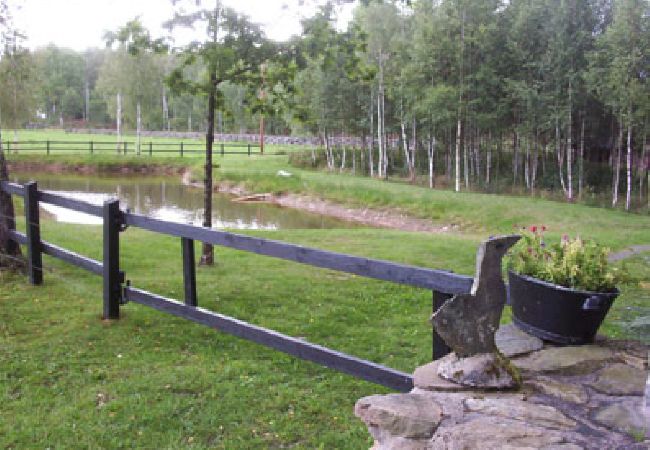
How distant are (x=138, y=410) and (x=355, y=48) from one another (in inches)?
→ 225

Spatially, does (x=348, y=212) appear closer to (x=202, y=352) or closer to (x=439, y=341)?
(x=202, y=352)

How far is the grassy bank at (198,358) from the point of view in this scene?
394 centimetres

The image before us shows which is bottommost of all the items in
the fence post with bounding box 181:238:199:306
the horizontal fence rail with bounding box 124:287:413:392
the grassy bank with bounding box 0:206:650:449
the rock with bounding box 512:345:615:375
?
the grassy bank with bounding box 0:206:650:449

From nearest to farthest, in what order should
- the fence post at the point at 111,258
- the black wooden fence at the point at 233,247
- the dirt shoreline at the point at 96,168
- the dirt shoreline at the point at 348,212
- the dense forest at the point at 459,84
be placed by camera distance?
the black wooden fence at the point at 233,247
the fence post at the point at 111,258
the dense forest at the point at 459,84
the dirt shoreline at the point at 348,212
the dirt shoreline at the point at 96,168

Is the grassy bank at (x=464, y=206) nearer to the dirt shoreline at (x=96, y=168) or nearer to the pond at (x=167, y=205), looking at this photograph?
the pond at (x=167, y=205)

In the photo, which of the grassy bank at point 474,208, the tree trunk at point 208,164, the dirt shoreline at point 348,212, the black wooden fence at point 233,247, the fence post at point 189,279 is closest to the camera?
the black wooden fence at point 233,247

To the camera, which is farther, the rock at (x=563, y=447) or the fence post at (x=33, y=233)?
the fence post at (x=33, y=233)

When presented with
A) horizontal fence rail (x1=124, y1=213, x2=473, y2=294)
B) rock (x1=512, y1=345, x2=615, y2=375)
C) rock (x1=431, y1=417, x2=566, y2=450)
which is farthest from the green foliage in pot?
rock (x1=431, y1=417, x2=566, y2=450)

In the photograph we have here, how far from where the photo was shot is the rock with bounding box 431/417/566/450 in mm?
2197

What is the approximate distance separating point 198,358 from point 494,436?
11.0 ft

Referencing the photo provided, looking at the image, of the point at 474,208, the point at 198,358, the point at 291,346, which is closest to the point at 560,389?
the point at 291,346

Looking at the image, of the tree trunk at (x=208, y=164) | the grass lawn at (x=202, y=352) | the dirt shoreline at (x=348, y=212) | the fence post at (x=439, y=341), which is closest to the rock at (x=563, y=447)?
the fence post at (x=439, y=341)

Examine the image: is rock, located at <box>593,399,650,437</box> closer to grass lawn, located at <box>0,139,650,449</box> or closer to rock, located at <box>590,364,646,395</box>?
rock, located at <box>590,364,646,395</box>

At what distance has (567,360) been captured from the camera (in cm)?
293
